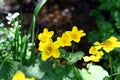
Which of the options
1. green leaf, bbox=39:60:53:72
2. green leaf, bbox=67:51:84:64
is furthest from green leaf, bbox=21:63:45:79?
green leaf, bbox=67:51:84:64

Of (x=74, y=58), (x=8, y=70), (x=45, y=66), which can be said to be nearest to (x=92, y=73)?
(x=74, y=58)

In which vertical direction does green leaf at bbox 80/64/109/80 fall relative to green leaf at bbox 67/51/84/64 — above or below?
below

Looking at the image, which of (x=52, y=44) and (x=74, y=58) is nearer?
(x=52, y=44)

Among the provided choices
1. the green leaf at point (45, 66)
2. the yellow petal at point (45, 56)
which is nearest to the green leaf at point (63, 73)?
the green leaf at point (45, 66)

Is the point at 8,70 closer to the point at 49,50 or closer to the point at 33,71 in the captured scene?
the point at 33,71

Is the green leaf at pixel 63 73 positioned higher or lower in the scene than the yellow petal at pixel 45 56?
lower

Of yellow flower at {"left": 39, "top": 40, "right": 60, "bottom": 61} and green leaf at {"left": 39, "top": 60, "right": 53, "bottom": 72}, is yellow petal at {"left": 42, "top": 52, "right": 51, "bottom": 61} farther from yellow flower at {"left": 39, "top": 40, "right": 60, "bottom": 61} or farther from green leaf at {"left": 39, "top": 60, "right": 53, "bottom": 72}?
green leaf at {"left": 39, "top": 60, "right": 53, "bottom": 72}

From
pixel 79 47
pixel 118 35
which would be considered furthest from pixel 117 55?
pixel 79 47

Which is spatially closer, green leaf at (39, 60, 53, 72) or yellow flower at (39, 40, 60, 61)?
yellow flower at (39, 40, 60, 61)

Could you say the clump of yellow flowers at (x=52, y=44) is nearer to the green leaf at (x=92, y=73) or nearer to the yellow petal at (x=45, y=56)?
the yellow petal at (x=45, y=56)
